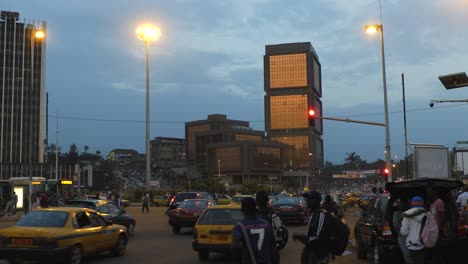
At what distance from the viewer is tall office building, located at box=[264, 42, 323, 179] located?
549 ft

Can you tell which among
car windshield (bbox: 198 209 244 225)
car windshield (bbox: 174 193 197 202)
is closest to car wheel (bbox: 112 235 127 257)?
car windshield (bbox: 198 209 244 225)

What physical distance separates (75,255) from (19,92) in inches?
3724

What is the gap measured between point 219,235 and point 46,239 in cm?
415

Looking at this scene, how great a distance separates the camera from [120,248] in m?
15.1

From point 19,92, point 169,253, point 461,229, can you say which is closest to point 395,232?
point 461,229

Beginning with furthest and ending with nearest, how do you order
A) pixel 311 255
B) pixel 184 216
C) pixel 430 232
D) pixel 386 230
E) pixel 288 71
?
pixel 288 71 < pixel 184 216 < pixel 386 230 < pixel 430 232 < pixel 311 255

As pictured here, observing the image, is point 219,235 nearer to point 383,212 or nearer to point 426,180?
point 383,212

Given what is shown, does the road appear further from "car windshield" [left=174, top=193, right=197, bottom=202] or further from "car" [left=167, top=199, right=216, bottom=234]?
"car windshield" [left=174, top=193, right=197, bottom=202]

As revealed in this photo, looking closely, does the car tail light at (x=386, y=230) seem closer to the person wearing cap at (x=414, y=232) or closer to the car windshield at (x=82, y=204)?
the person wearing cap at (x=414, y=232)

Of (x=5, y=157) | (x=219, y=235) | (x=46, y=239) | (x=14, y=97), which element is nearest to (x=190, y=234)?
(x=219, y=235)

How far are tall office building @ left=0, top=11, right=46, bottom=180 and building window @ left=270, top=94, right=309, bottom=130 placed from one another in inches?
2967

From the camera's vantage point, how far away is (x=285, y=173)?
17750 centimetres

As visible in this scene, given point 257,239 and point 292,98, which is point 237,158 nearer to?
point 292,98

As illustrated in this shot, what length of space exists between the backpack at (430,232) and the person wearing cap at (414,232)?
3.0 inches
